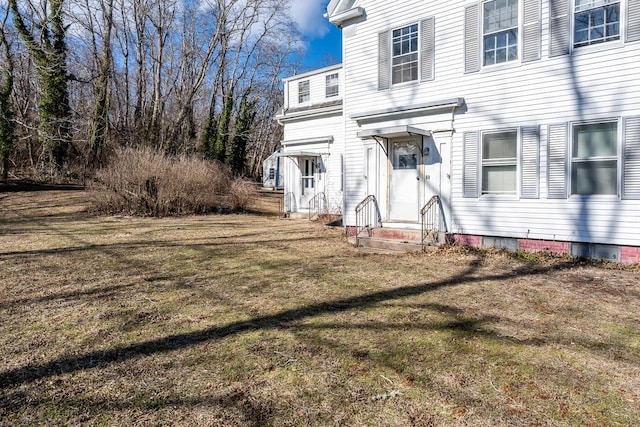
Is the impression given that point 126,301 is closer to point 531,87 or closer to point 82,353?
point 82,353

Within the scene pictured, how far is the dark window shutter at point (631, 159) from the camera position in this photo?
22.4 ft

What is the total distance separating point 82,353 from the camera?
343 centimetres

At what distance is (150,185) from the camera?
1428 cm

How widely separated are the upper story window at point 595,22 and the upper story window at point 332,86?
784 centimetres

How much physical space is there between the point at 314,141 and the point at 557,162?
847 cm

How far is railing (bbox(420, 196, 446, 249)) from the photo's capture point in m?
8.74

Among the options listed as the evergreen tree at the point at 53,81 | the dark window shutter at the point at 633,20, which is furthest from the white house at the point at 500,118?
the evergreen tree at the point at 53,81

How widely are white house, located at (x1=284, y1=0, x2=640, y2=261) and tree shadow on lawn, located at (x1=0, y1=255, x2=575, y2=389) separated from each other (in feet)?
8.90

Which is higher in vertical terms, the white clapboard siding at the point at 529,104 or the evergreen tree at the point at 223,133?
the evergreen tree at the point at 223,133

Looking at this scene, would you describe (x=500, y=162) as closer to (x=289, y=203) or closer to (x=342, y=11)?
(x=342, y=11)

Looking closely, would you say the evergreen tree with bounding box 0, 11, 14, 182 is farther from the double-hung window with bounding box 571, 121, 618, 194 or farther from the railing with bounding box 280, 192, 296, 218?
the double-hung window with bounding box 571, 121, 618, 194

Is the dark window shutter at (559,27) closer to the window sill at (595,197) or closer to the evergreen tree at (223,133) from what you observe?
the window sill at (595,197)

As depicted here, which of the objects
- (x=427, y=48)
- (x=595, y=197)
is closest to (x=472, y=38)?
(x=427, y=48)

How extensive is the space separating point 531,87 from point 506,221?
8.59 ft
